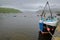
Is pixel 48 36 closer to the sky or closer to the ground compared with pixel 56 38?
closer to the ground

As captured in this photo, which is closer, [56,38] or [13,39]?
[56,38]

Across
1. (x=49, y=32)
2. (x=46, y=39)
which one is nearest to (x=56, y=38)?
(x=46, y=39)

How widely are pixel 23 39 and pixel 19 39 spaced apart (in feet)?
2.54

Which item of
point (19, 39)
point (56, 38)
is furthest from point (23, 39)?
point (56, 38)

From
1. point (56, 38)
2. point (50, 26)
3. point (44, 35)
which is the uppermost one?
point (56, 38)

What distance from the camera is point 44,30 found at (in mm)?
32844

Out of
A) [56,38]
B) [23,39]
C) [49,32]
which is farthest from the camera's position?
[49,32]

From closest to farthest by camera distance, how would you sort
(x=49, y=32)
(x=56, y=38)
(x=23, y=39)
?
1. (x=56, y=38)
2. (x=23, y=39)
3. (x=49, y=32)

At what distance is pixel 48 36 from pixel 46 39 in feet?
5.49

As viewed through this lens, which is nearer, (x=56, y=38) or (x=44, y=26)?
(x=56, y=38)

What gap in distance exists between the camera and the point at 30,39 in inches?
1180

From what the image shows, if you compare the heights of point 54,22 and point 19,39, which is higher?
point 54,22

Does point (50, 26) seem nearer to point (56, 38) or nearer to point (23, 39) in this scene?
point (23, 39)

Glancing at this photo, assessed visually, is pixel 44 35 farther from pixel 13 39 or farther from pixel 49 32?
pixel 13 39
